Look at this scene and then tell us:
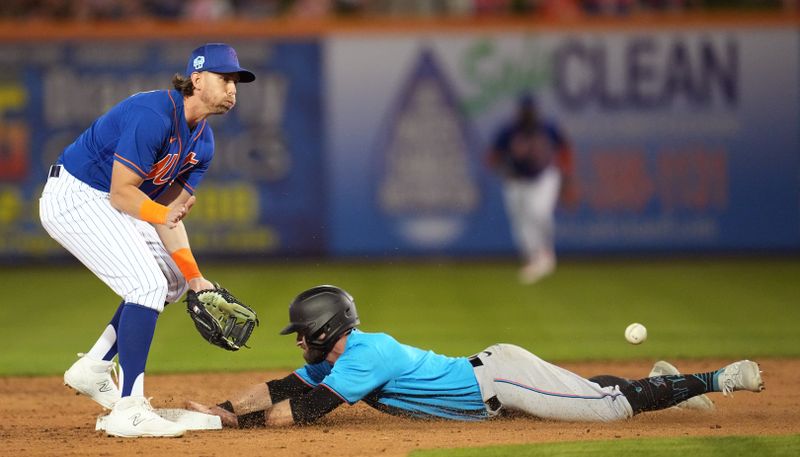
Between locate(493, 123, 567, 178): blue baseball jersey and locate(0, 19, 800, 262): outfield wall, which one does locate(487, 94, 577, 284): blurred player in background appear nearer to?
locate(493, 123, 567, 178): blue baseball jersey

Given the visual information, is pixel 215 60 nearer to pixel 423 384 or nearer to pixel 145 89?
pixel 423 384

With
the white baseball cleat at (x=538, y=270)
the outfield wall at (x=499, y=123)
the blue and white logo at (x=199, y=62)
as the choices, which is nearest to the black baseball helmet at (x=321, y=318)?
the blue and white logo at (x=199, y=62)

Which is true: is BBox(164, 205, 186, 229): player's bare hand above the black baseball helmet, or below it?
above

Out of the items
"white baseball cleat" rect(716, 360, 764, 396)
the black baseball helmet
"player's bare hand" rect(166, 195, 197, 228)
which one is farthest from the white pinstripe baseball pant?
"white baseball cleat" rect(716, 360, 764, 396)

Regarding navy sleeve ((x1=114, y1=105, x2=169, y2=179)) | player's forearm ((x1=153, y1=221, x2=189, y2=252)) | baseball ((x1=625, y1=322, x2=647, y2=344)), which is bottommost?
baseball ((x1=625, y1=322, x2=647, y2=344))

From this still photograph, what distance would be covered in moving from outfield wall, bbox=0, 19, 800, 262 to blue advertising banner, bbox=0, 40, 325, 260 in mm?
50

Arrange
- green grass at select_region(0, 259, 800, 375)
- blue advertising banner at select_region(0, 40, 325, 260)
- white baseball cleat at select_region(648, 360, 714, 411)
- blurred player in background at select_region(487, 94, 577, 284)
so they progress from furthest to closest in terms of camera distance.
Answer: blue advertising banner at select_region(0, 40, 325, 260) < blurred player in background at select_region(487, 94, 577, 284) < green grass at select_region(0, 259, 800, 375) < white baseball cleat at select_region(648, 360, 714, 411)

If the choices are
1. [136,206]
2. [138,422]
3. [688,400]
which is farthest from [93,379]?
[688,400]

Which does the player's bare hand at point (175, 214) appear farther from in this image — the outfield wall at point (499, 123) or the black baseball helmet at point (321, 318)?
the outfield wall at point (499, 123)

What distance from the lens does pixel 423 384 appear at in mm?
6453

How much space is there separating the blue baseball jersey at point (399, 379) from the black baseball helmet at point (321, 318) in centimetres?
10

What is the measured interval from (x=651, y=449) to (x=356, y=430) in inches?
66.4

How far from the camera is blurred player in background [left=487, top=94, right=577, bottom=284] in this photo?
54.7 feet

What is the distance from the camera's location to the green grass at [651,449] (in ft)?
19.1
